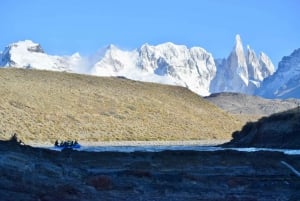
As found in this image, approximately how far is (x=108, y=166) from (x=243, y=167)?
21.5 feet

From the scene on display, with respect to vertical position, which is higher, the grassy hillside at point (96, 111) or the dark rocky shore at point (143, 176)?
the grassy hillside at point (96, 111)

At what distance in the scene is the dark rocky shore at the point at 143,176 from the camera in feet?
75.7

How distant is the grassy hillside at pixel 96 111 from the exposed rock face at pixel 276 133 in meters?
31.2

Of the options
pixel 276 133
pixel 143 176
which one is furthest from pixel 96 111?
pixel 143 176

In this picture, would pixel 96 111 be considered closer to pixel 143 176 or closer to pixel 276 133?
pixel 276 133

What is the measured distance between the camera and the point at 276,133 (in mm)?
55062

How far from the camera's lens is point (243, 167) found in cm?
3008

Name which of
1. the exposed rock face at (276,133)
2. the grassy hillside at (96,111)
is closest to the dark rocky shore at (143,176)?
the exposed rock face at (276,133)

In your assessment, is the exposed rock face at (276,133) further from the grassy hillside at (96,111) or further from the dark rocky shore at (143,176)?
the grassy hillside at (96,111)

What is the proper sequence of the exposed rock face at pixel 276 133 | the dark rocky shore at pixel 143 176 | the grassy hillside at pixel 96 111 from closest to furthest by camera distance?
the dark rocky shore at pixel 143 176 → the exposed rock face at pixel 276 133 → the grassy hillside at pixel 96 111

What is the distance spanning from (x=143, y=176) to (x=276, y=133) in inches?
1201

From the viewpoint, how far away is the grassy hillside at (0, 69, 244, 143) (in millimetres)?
91438

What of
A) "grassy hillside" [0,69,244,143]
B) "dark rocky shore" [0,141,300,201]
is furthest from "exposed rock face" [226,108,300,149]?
"grassy hillside" [0,69,244,143]

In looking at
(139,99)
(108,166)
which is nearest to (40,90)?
(139,99)
